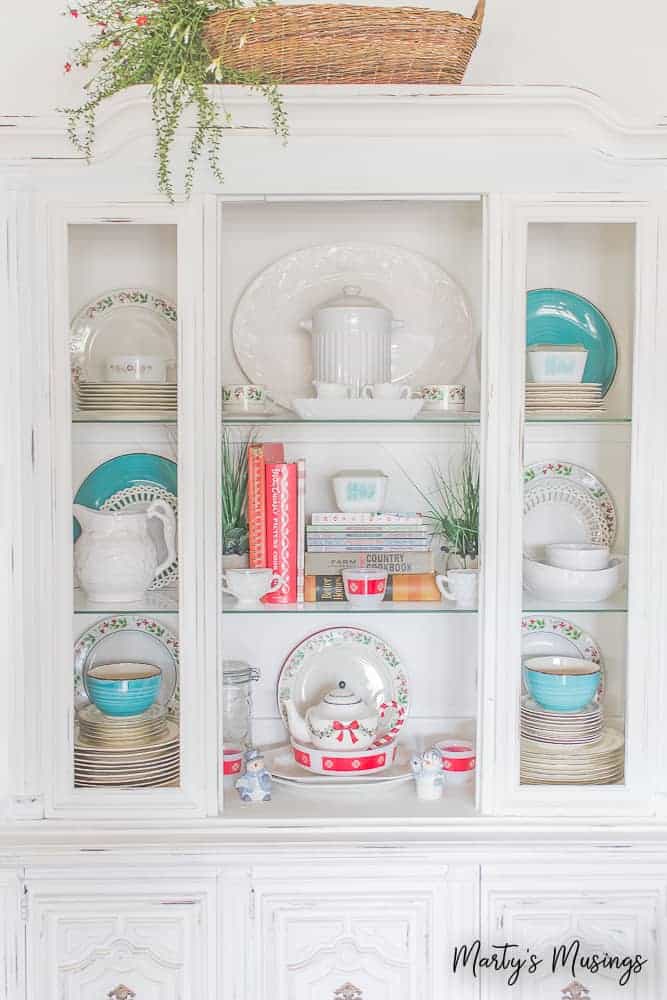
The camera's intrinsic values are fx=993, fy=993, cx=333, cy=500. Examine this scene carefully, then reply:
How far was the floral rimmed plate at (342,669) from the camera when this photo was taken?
227 centimetres

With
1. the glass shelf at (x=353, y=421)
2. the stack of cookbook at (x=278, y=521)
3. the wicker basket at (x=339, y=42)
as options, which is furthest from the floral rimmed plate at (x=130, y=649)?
the wicker basket at (x=339, y=42)

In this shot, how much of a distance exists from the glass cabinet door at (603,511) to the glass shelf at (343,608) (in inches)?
6.3

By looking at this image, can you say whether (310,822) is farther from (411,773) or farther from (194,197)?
(194,197)

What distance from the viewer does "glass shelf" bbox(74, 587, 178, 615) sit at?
1957mm

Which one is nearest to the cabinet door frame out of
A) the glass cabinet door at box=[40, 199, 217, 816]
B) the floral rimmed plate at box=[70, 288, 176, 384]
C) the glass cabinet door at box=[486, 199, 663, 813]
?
the glass cabinet door at box=[40, 199, 217, 816]

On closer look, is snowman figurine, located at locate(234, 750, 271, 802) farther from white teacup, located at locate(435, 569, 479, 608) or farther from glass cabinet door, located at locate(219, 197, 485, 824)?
white teacup, located at locate(435, 569, 479, 608)

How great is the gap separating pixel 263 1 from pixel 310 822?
1538 mm

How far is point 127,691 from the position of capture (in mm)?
2018

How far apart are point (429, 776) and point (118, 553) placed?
78 cm

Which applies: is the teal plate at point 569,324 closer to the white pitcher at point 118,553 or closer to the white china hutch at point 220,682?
the white china hutch at point 220,682

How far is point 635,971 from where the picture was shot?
75.6 inches

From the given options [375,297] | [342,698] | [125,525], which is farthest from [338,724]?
[375,297]

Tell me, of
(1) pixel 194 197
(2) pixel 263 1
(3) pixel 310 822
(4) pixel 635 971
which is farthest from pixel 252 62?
(4) pixel 635 971

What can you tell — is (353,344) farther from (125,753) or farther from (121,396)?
(125,753)
